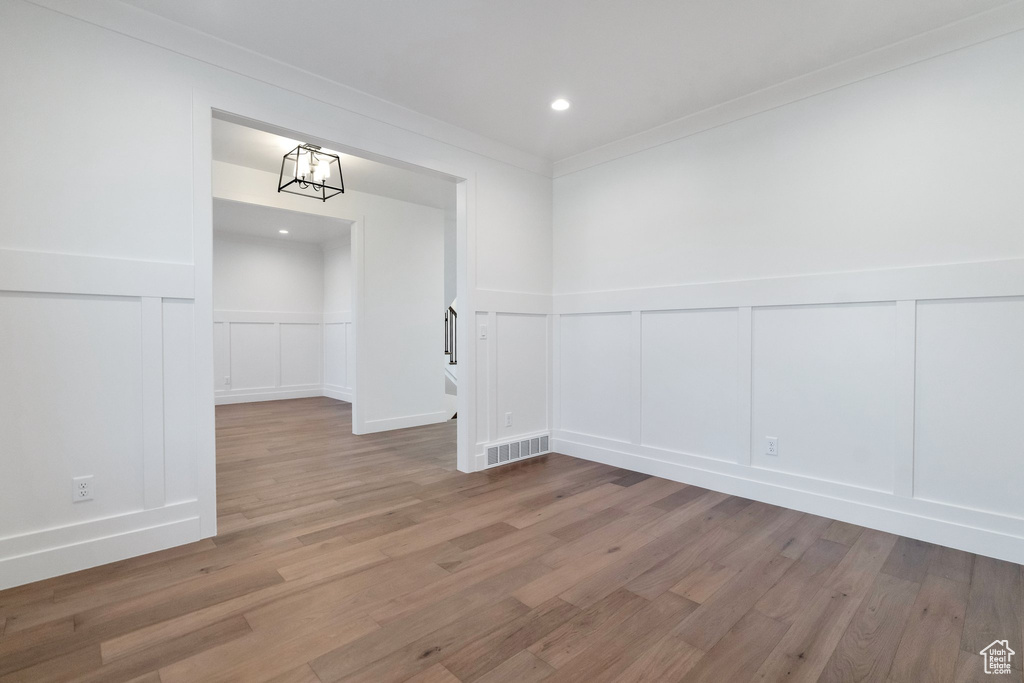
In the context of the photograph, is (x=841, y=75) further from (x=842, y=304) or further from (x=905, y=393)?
(x=905, y=393)

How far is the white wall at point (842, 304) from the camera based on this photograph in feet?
7.41

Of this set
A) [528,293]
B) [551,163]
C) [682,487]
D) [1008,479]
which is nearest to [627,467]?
[682,487]

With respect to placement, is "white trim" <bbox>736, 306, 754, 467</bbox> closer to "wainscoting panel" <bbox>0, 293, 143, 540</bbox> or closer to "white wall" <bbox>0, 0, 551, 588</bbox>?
"white wall" <bbox>0, 0, 551, 588</bbox>


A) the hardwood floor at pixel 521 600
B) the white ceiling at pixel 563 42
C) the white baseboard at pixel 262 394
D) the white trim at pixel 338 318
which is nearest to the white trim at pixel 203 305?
the hardwood floor at pixel 521 600

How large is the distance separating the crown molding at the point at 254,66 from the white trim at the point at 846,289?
1772mm

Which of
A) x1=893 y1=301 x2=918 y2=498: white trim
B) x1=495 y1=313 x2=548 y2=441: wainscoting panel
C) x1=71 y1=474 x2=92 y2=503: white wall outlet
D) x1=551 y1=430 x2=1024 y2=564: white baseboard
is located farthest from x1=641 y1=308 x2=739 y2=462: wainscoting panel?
x1=71 y1=474 x2=92 y2=503: white wall outlet

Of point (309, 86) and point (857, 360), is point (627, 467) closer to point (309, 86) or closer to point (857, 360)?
point (857, 360)

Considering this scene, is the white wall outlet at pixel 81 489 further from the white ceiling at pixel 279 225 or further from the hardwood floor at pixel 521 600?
the white ceiling at pixel 279 225

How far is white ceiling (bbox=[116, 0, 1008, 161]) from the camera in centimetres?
220

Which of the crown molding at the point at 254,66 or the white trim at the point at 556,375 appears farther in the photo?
the white trim at the point at 556,375

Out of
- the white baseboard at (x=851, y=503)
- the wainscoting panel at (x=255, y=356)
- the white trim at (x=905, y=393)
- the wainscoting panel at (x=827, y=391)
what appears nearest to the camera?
the white baseboard at (x=851, y=503)

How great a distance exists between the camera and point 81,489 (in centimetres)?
213

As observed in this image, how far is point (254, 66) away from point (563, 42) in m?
1.69

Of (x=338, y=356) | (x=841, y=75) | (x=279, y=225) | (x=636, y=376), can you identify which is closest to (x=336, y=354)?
(x=338, y=356)
